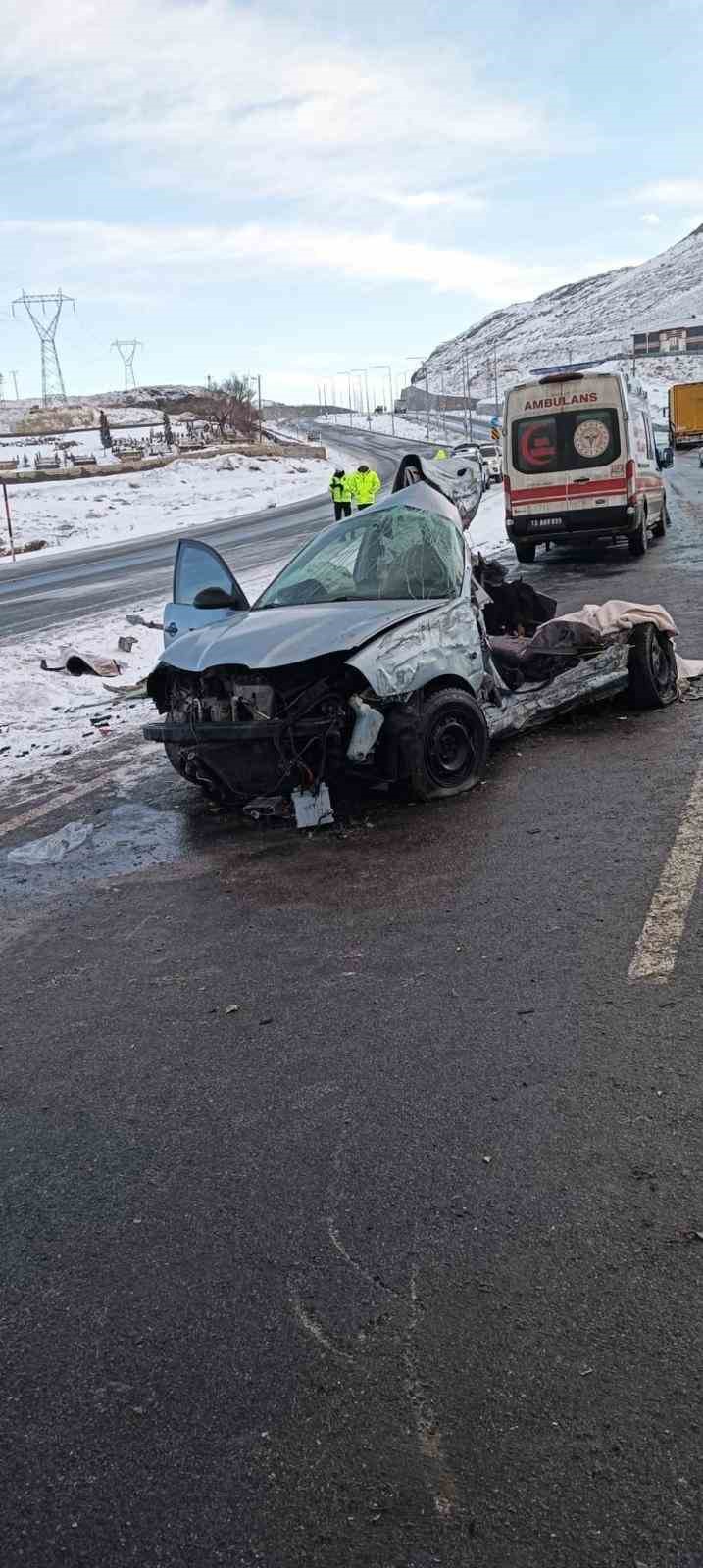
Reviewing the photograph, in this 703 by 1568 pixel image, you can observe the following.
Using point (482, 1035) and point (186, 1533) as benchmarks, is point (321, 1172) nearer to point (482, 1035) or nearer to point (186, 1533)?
point (482, 1035)

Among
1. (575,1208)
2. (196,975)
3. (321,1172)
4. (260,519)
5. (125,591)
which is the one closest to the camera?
(575,1208)

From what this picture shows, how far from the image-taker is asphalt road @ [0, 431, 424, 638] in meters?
17.7

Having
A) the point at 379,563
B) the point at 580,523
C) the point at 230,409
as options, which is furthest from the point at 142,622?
the point at 230,409

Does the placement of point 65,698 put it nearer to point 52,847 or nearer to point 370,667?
point 52,847

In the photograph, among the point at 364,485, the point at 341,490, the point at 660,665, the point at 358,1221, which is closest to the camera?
the point at 358,1221

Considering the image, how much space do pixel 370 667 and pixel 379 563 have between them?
150 cm

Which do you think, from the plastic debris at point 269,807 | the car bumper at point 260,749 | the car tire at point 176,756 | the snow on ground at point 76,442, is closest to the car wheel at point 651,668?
the car bumper at point 260,749

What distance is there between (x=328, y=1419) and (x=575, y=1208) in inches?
33.7

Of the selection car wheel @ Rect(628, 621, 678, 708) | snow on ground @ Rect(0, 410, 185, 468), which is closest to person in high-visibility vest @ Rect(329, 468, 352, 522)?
car wheel @ Rect(628, 621, 678, 708)

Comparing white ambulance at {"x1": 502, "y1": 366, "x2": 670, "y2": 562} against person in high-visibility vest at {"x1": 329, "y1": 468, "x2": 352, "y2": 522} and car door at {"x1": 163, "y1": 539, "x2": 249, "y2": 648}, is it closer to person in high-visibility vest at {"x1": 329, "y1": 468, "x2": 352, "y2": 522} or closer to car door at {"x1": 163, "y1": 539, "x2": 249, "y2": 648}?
person in high-visibility vest at {"x1": 329, "y1": 468, "x2": 352, "y2": 522}

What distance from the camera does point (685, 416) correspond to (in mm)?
47312

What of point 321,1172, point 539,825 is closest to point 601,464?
point 539,825

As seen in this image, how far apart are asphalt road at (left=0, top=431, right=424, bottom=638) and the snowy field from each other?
5.06ft

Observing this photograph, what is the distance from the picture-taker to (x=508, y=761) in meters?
7.31
